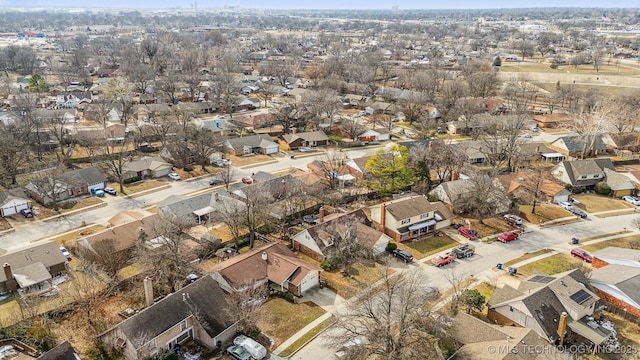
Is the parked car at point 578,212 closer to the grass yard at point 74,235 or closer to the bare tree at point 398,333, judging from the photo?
the bare tree at point 398,333

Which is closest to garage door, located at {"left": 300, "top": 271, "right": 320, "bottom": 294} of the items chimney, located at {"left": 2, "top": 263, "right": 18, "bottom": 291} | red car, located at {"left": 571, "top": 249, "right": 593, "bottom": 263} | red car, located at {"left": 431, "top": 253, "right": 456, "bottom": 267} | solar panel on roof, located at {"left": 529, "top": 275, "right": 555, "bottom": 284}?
red car, located at {"left": 431, "top": 253, "right": 456, "bottom": 267}

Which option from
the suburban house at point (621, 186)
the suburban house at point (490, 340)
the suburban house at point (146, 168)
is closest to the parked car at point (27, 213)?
the suburban house at point (146, 168)

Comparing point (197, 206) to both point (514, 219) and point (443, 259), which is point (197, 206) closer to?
point (443, 259)

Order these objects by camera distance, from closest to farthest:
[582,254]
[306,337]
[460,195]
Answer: [306,337]
[582,254]
[460,195]

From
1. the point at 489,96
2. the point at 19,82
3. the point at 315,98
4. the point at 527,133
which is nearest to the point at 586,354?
the point at 527,133

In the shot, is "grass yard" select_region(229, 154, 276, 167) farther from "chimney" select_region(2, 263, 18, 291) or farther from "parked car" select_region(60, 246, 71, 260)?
"chimney" select_region(2, 263, 18, 291)

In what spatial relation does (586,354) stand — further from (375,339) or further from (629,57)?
(629,57)

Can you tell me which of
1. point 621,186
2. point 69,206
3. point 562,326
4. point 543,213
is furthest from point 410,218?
point 69,206

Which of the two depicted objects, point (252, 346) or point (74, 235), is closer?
point (252, 346)
